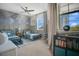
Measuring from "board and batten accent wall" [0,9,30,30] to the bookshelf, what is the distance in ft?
2.04

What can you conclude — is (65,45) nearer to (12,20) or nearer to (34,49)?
(34,49)

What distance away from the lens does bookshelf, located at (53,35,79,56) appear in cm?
224

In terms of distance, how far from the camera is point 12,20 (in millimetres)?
2227

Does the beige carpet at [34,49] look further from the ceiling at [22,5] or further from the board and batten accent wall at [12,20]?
the ceiling at [22,5]

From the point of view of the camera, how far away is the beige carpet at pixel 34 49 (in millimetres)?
2287

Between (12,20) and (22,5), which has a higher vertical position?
(22,5)

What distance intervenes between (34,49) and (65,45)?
0.57 metres

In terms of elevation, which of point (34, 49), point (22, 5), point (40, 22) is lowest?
point (34, 49)

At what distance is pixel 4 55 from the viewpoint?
2279 millimetres

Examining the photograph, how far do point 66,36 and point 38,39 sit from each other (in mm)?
513

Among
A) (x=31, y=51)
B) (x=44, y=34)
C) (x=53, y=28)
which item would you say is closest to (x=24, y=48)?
(x=31, y=51)

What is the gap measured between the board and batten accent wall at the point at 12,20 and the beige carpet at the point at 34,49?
0.35 meters

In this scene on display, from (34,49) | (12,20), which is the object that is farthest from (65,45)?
(12,20)

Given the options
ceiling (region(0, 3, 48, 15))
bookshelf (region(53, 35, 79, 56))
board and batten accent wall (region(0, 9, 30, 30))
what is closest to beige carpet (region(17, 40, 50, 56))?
bookshelf (region(53, 35, 79, 56))
